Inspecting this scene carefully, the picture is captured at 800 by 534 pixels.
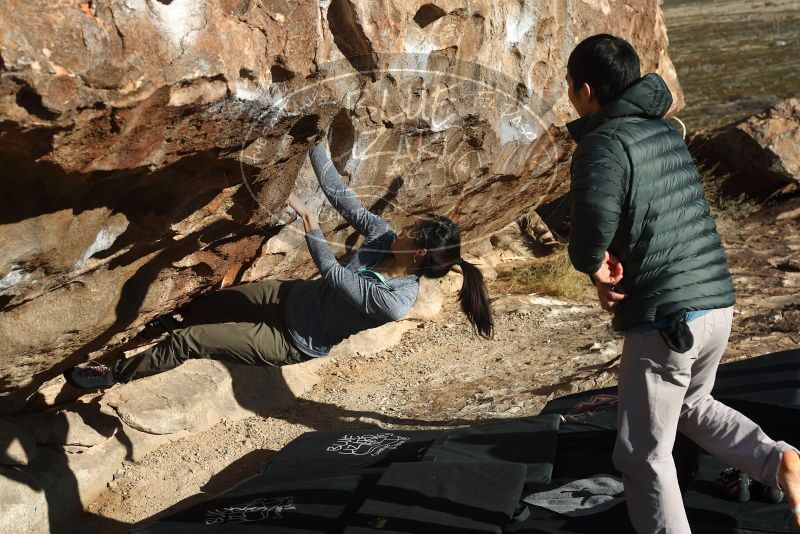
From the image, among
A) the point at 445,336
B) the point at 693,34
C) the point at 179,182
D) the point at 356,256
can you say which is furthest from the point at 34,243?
the point at 693,34

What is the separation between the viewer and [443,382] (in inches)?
213

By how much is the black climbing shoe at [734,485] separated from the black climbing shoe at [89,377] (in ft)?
8.17

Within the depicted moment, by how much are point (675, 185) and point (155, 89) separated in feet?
4.94

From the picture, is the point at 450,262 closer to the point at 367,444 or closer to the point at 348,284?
the point at 348,284

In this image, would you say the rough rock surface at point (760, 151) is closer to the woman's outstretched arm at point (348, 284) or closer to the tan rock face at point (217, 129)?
the tan rock face at point (217, 129)

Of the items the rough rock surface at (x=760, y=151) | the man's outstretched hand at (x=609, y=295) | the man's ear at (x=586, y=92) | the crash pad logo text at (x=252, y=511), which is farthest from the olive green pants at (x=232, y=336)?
the rough rock surface at (x=760, y=151)

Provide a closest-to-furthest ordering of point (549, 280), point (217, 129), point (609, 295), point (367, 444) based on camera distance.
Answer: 1. point (609, 295)
2. point (217, 129)
3. point (367, 444)
4. point (549, 280)

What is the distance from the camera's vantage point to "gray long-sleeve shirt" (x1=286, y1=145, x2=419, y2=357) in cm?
374

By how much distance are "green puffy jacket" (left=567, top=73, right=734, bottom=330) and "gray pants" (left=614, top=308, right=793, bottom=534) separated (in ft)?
0.26

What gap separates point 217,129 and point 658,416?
1627mm

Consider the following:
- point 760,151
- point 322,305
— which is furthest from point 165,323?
point 760,151

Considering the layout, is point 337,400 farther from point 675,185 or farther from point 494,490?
point 675,185

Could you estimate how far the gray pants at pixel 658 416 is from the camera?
267cm

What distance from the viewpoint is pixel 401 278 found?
385cm
